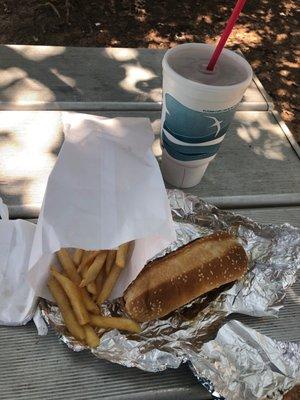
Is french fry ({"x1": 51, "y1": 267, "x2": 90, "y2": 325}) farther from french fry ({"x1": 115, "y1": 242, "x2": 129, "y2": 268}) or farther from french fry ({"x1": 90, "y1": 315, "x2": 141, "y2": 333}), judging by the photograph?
french fry ({"x1": 115, "y1": 242, "x2": 129, "y2": 268})

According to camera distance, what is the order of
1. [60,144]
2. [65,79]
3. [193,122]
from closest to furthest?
[193,122] < [60,144] < [65,79]

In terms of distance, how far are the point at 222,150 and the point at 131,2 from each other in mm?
2863

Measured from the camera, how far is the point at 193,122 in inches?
56.3

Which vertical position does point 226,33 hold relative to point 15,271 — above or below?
above

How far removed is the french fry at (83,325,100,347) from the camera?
3.75 ft

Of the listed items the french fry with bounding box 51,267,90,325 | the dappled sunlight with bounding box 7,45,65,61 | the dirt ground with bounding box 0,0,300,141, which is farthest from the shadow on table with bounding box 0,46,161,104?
the dirt ground with bounding box 0,0,300,141

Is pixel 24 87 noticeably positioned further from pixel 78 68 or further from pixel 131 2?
pixel 131 2

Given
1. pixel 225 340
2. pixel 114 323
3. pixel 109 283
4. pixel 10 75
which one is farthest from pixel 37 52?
pixel 225 340

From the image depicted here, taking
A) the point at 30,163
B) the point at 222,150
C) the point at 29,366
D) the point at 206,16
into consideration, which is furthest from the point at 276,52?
the point at 29,366

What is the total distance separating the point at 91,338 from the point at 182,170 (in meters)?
0.70

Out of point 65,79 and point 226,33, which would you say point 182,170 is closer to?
point 226,33

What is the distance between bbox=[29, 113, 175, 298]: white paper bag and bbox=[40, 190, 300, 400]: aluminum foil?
16cm

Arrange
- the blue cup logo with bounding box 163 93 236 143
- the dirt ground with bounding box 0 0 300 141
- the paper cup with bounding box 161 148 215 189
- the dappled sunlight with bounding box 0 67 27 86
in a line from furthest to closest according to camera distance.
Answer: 1. the dirt ground with bounding box 0 0 300 141
2. the dappled sunlight with bounding box 0 67 27 86
3. the paper cup with bounding box 161 148 215 189
4. the blue cup logo with bounding box 163 93 236 143

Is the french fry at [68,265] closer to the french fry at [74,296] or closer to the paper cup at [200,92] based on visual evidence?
the french fry at [74,296]
